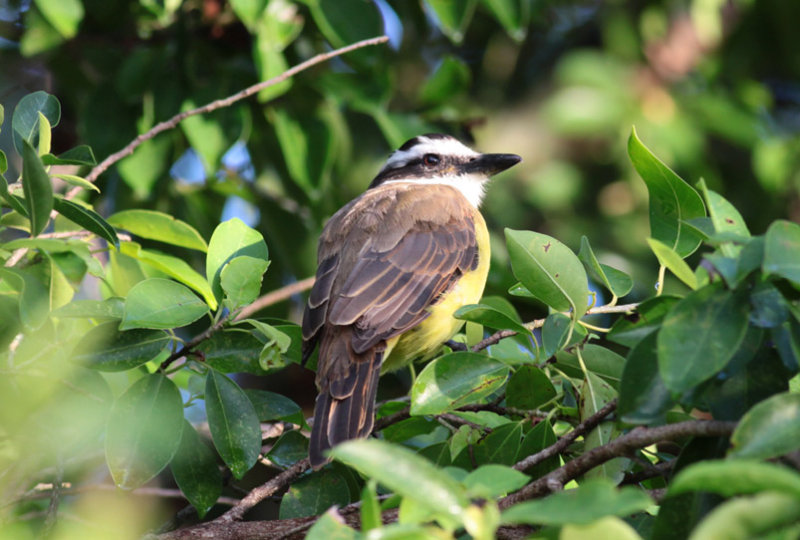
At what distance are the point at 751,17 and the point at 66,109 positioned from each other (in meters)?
4.24

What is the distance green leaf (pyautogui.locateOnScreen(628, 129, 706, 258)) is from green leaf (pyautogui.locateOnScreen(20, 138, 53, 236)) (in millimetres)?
1264

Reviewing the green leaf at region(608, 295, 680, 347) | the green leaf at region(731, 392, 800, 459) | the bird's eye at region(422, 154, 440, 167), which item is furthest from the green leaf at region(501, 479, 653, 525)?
the bird's eye at region(422, 154, 440, 167)

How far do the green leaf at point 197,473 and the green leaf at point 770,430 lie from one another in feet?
4.48

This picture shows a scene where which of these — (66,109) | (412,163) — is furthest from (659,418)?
(66,109)

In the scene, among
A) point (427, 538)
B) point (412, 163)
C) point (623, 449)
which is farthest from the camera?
point (412, 163)

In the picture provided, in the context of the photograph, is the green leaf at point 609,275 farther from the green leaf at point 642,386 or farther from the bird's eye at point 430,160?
the bird's eye at point 430,160

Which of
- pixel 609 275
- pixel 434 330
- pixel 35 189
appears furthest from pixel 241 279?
pixel 434 330

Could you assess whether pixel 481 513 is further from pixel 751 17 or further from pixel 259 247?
pixel 751 17

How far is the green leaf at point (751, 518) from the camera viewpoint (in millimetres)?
1092

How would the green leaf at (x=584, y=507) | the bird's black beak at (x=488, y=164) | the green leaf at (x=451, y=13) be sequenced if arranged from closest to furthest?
the green leaf at (x=584, y=507) < the green leaf at (x=451, y=13) < the bird's black beak at (x=488, y=164)

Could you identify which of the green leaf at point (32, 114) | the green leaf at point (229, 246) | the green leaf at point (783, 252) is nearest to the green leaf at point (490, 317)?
the green leaf at point (229, 246)

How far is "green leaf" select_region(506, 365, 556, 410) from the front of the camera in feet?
6.89

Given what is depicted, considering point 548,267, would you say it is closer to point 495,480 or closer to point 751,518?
point 495,480

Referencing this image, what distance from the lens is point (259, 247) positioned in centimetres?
226
